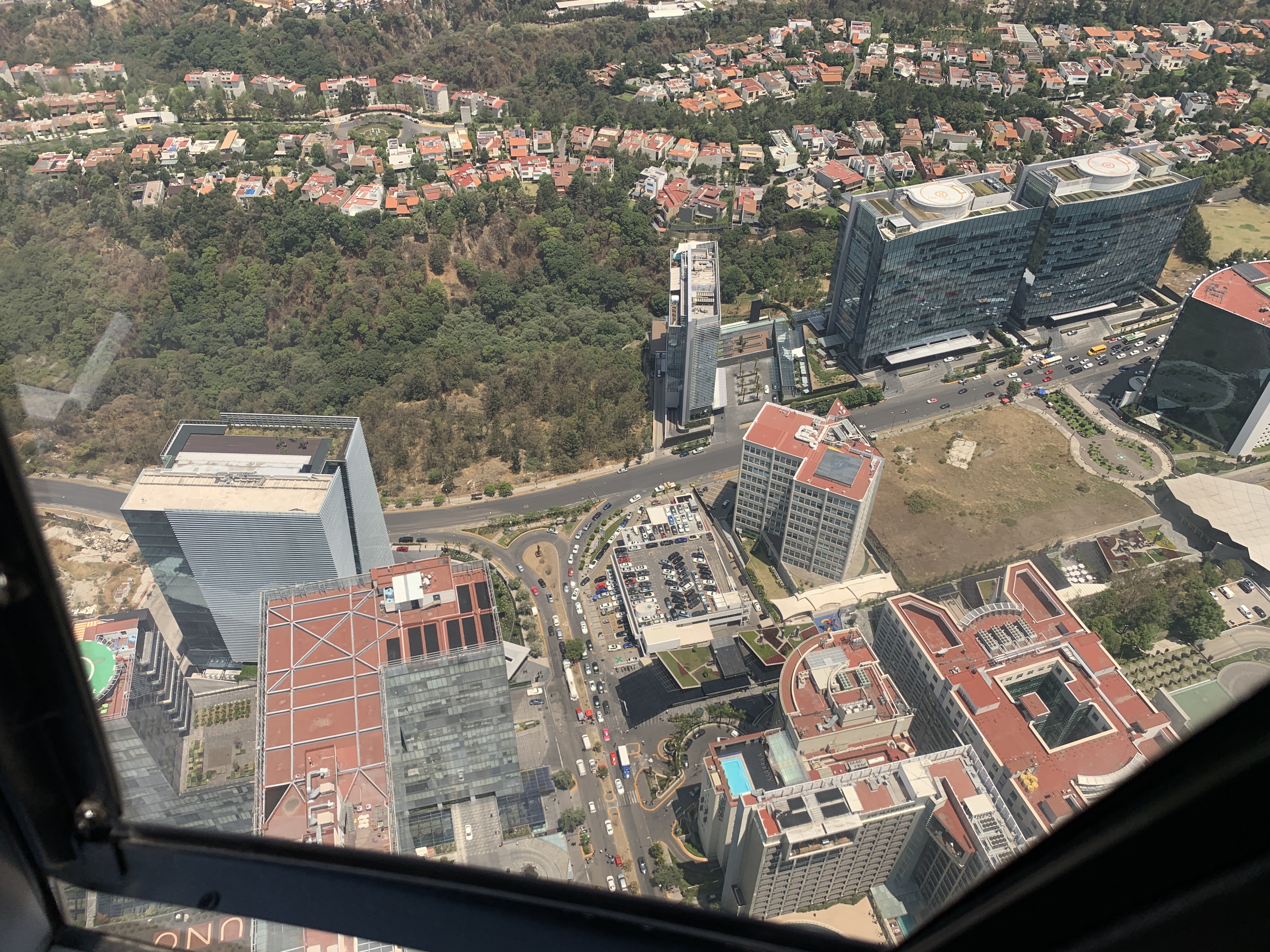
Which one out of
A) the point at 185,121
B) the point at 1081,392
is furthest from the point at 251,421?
the point at 185,121

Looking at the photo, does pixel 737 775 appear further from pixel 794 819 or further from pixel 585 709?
pixel 585 709

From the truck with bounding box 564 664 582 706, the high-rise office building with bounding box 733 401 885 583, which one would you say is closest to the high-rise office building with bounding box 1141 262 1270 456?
the high-rise office building with bounding box 733 401 885 583

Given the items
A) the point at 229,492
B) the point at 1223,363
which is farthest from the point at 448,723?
the point at 1223,363

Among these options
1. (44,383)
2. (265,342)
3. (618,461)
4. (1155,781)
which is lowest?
(618,461)

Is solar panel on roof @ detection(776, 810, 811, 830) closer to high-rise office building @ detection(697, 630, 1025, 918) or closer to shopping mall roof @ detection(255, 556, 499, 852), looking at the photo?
high-rise office building @ detection(697, 630, 1025, 918)

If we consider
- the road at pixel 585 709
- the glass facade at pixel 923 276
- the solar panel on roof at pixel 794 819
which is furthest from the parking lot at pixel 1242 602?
the road at pixel 585 709

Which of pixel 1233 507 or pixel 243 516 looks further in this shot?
pixel 1233 507

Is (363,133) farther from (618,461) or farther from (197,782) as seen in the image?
(197,782)
